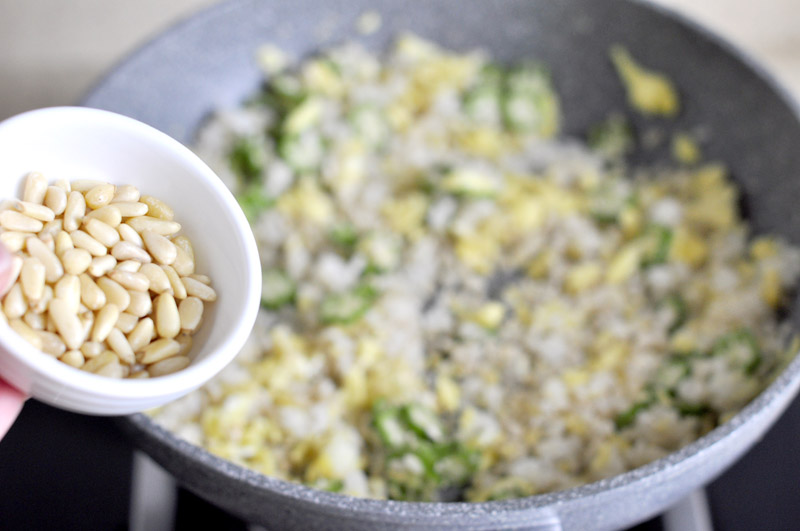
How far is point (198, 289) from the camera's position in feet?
2.12

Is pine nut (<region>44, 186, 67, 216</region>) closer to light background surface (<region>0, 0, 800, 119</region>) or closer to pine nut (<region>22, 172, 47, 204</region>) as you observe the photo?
pine nut (<region>22, 172, 47, 204</region>)

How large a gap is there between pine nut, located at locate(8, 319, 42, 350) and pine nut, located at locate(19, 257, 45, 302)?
0.8 inches

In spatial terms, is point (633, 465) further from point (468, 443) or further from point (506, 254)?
point (506, 254)

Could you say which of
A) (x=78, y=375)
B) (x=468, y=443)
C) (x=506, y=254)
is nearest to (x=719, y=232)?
(x=506, y=254)

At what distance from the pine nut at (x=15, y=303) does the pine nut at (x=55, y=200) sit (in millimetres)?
79

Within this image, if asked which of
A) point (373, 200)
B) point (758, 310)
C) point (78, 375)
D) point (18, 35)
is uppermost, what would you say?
point (78, 375)

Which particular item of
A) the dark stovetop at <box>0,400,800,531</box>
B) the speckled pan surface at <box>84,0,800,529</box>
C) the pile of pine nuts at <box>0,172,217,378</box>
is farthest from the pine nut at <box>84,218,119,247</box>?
the dark stovetop at <box>0,400,800,531</box>

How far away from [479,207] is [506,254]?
0.09 metres

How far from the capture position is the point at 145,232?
647mm

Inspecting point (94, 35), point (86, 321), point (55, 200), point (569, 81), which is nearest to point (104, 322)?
point (86, 321)

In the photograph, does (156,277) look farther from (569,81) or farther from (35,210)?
(569,81)

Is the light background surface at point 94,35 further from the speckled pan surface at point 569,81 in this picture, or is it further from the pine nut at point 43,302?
the pine nut at point 43,302

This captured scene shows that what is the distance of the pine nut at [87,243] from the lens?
63 centimetres

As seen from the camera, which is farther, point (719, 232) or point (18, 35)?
point (18, 35)
